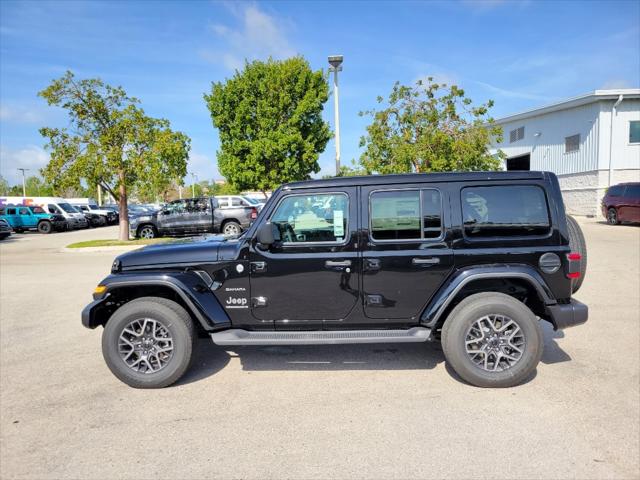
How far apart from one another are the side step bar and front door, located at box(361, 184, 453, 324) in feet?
0.49

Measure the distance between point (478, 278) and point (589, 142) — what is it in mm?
25996

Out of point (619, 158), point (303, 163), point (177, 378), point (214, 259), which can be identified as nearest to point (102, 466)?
point (177, 378)

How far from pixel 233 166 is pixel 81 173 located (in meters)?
9.75

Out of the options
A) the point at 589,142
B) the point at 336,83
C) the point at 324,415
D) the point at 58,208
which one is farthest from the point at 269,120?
the point at 324,415

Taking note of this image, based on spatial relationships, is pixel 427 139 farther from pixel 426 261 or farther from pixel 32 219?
pixel 32 219

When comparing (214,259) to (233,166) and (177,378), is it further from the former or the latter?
(233,166)

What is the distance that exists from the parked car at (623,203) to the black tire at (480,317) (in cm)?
1845

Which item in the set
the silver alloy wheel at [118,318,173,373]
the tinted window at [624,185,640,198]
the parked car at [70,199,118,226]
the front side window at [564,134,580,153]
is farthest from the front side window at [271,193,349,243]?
the parked car at [70,199,118,226]

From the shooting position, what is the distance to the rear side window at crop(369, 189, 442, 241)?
3762 mm

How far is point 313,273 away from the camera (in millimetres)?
3738

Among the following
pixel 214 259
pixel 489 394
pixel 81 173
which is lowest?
pixel 489 394

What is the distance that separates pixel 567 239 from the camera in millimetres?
3701

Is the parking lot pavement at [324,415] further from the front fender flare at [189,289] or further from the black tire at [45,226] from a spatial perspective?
the black tire at [45,226]

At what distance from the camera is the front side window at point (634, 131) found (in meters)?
23.2
